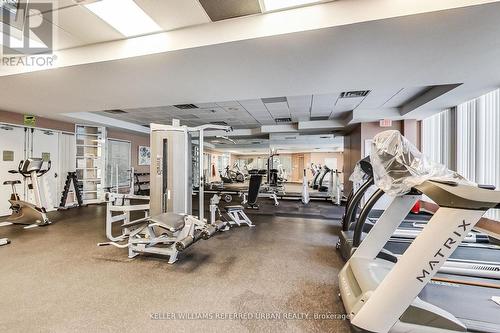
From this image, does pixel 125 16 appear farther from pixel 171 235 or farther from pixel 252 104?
pixel 252 104

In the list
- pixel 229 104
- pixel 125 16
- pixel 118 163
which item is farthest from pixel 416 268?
pixel 118 163

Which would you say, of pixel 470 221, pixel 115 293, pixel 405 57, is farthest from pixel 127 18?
pixel 470 221

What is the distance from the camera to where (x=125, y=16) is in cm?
234

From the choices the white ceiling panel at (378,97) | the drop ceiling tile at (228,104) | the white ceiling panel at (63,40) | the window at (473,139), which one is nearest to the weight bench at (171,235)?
the white ceiling panel at (63,40)

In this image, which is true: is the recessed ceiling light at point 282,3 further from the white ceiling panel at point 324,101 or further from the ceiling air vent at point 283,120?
the ceiling air vent at point 283,120

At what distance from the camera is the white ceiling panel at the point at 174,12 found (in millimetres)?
2092

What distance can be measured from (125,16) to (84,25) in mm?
507

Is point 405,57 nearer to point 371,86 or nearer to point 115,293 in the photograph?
point 371,86

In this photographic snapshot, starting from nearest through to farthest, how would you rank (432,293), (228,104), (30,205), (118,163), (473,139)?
(432,293), (473,139), (30,205), (228,104), (118,163)

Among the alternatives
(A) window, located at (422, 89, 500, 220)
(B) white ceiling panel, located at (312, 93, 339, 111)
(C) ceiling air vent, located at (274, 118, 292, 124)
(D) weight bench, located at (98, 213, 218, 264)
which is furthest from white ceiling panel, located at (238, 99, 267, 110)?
(A) window, located at (422, 89, 500, 220)

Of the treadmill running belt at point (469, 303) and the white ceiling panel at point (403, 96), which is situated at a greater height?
the white ceiling panel at point (403, 96)

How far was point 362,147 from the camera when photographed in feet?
20.8

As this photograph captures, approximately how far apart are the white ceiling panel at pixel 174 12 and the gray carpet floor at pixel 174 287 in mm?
2781

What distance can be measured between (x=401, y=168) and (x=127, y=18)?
2.99 m
